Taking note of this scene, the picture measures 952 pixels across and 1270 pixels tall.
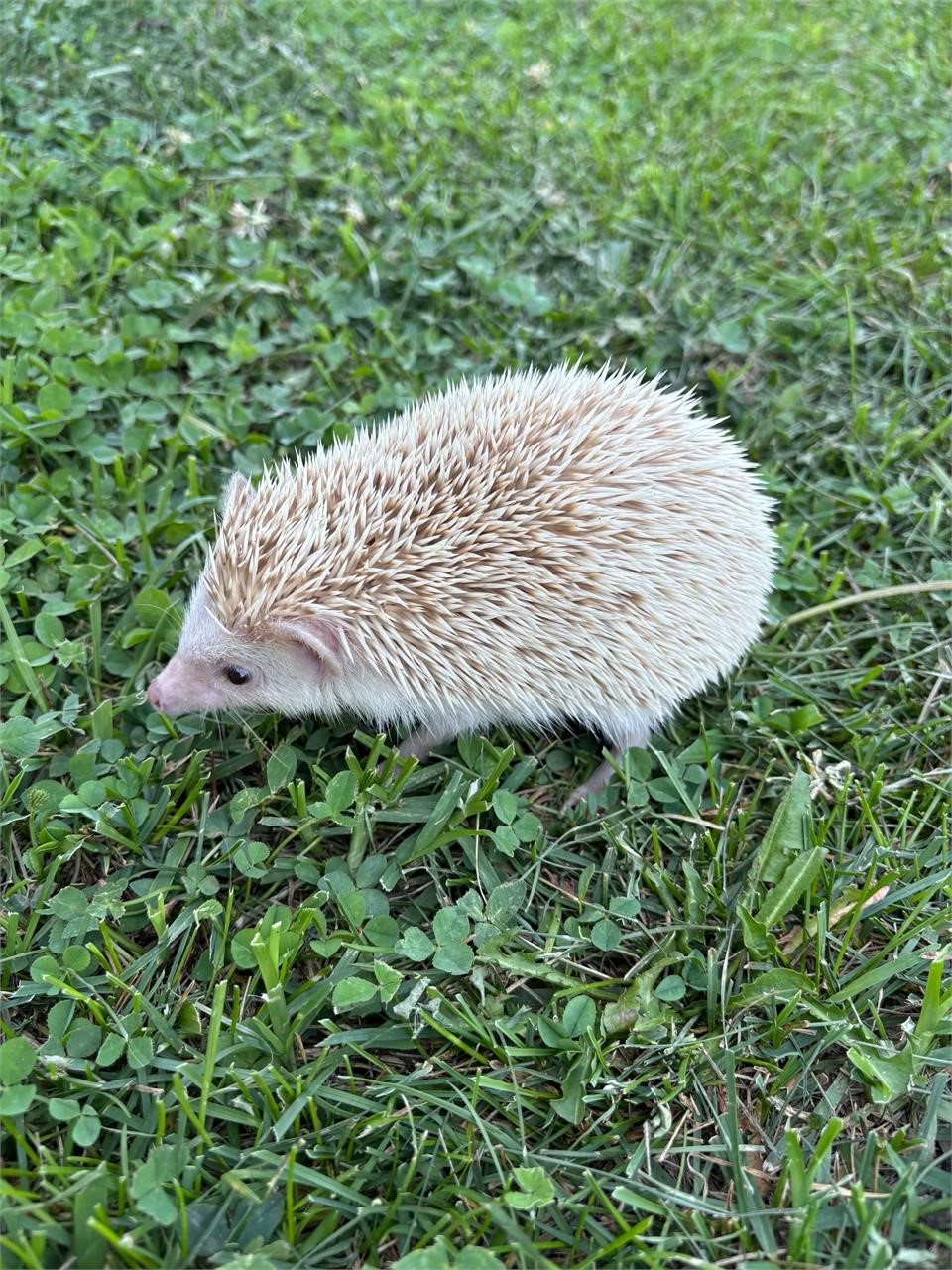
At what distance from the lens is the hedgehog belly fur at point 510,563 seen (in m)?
2.89

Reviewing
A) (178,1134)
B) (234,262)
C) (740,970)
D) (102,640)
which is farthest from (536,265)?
(178,1134)

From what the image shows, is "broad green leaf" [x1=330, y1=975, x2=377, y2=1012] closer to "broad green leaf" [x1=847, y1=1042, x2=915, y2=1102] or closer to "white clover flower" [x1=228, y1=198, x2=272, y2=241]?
"broad green leaf" [x1=847, y1=1042, x2=915, y2=1102]

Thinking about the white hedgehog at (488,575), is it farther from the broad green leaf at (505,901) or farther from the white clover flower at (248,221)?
the white clover flower at (248,221)

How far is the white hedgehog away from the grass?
0.82 feet

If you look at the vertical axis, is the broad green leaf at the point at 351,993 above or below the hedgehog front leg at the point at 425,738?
below

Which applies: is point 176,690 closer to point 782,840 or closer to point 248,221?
point 782,840

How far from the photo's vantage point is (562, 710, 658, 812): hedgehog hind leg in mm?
3129

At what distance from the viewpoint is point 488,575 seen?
2904 millimetres

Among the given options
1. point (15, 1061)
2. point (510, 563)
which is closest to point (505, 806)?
point (510, 563)

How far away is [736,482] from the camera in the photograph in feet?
10.2

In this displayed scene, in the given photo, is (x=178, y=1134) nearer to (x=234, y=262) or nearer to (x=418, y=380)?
(x=418, y=380)

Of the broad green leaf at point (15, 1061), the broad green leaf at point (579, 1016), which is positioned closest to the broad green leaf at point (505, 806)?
the broad green leaf at point (579, 1016)

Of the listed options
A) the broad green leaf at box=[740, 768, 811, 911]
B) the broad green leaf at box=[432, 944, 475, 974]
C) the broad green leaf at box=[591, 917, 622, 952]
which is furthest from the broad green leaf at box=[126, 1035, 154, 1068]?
the broad green leaf at box=[740, 768, 811, 911]

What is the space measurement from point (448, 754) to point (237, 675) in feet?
2.57
